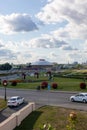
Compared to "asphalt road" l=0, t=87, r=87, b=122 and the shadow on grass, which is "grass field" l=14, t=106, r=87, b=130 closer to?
the shadow on grass

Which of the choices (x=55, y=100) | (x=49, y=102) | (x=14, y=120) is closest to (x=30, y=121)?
(x=14, y=120)

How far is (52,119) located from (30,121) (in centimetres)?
212

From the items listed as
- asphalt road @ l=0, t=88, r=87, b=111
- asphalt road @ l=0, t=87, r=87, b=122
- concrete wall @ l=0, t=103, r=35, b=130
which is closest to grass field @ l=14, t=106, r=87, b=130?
concrete wall @ l=0, t=103, r=35, b=130

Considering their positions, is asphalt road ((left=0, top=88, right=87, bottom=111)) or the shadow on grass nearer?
the shadow on grass

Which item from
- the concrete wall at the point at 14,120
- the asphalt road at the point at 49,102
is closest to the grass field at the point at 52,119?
the concrete wall at the point at 14,120

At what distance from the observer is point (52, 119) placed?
2908 centimetres

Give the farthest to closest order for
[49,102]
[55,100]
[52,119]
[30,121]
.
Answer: [55,100]
[49,102]
[30,121]
[52,119]

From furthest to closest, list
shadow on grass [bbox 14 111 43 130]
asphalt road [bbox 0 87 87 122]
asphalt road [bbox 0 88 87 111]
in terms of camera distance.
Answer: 1. asphalt road [bbox 0 88 87 111]
2. asphalt road [bbox 0 87 87 122]
3. shadow on grass [bbox 14 111 43 130]

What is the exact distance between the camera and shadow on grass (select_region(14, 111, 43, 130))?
2732cm

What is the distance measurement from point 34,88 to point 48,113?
29845 millimetres

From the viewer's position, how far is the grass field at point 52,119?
2692 cm

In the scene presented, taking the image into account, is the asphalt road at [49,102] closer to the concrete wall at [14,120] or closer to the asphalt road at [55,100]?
the asphalt road at [55,100]

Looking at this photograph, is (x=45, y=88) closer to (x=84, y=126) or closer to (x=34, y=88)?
(x=34, y=88)

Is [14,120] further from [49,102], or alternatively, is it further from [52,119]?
[49,102]
